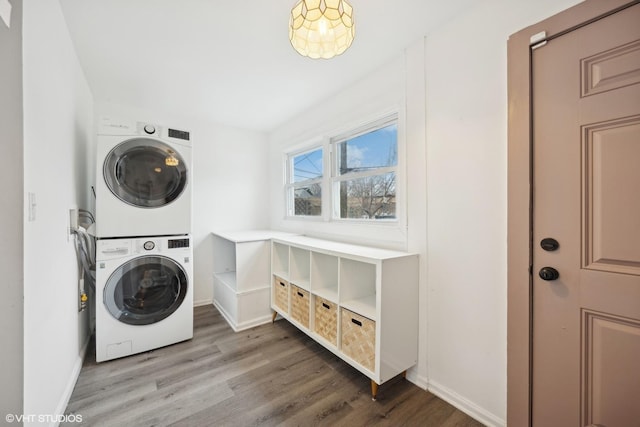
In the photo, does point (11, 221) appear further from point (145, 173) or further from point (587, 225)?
point (587, 225)

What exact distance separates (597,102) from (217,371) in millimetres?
2657

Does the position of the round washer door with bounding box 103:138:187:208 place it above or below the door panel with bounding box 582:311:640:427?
above

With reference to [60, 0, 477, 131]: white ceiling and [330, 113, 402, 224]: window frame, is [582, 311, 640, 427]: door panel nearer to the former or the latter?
[330, 113, 402, 224]: window frame

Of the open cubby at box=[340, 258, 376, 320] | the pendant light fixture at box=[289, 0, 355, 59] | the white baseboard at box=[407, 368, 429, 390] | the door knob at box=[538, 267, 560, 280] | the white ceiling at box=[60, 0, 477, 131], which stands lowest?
the white baseboard at box=[407, 368, 429, 390]

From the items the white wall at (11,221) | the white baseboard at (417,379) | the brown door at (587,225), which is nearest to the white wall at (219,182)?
the white wall at (11,221)

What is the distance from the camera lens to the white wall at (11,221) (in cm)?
92

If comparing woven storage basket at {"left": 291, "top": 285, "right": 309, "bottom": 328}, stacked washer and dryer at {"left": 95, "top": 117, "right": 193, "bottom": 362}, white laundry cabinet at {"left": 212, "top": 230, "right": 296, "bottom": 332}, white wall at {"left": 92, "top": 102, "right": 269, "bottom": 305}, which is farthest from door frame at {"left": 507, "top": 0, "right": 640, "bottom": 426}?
white wall at {"left": 92, "top": 102, "right": 269, "bottom": 305}

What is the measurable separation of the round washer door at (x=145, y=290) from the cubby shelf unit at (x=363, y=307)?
3.32ft

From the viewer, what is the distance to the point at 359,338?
5.40 feet

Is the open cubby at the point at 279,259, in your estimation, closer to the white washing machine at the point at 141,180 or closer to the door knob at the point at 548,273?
the white washing machine at the point at 141,180

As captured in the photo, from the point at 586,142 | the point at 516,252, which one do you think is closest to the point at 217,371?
the point at 516,252

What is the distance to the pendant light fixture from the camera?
102 cm

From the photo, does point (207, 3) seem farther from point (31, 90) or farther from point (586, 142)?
point (586, 142)

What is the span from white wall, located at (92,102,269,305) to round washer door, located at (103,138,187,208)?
0.86 metres
